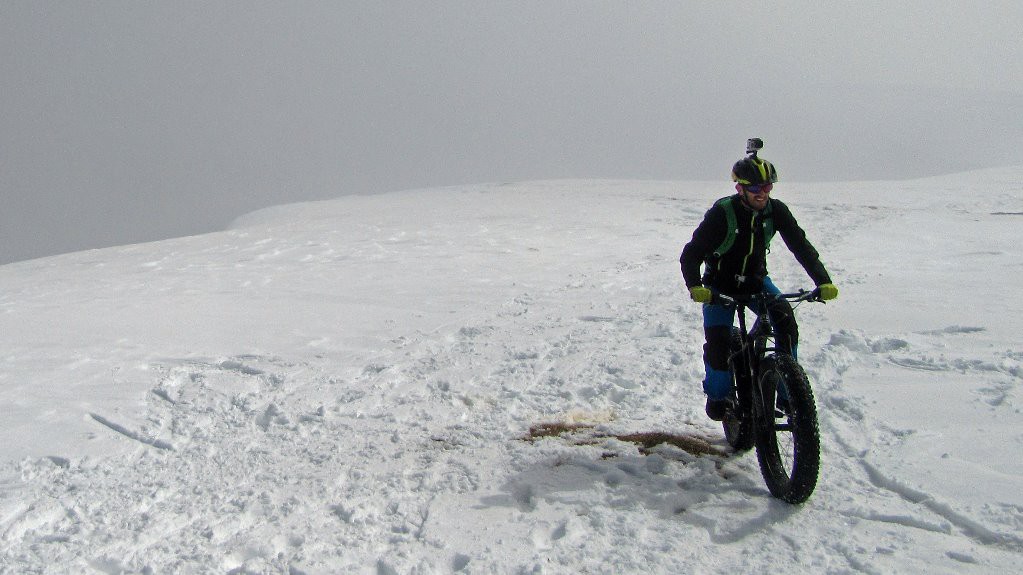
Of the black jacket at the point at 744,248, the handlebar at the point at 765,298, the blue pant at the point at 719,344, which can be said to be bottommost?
the blue pant at the point at 719,344

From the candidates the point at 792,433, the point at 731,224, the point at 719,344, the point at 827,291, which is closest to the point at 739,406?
the point at 719,344

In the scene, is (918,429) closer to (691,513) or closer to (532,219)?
(691,513)

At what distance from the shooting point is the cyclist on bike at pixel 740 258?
4.61 m

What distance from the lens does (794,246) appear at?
16.1ft

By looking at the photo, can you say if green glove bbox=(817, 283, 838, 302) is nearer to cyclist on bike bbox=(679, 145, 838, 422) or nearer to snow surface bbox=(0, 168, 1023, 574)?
cyclist on bike bbox=(679, 145, 838, 422)

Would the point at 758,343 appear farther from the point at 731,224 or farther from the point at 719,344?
the point at 731,224

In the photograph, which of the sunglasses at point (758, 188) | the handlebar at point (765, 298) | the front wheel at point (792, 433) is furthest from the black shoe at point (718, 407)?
the sunglasses at point (758, 188)

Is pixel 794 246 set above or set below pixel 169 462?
above

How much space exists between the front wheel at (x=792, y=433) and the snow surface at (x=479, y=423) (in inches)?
6.5

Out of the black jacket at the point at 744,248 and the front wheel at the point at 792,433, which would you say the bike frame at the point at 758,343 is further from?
the black jacket at the point at 744,248

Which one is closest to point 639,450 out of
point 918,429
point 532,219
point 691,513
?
point 691,513

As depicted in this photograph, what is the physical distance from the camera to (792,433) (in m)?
4.36

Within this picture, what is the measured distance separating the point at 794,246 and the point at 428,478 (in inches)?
111

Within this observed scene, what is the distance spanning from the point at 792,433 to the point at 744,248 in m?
1.20
